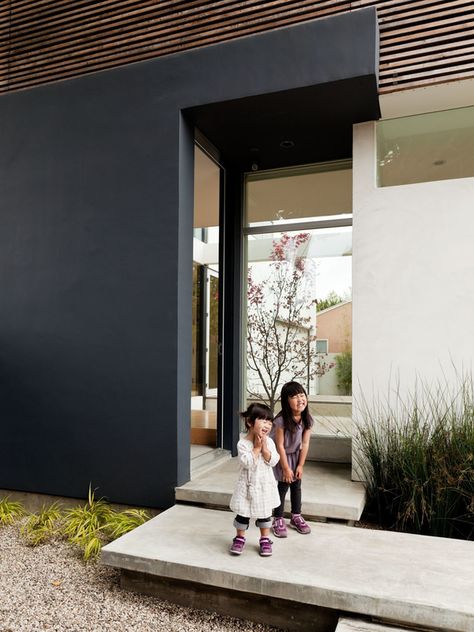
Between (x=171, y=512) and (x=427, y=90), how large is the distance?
11.6 feet

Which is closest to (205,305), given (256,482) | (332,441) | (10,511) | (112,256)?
(112,256)

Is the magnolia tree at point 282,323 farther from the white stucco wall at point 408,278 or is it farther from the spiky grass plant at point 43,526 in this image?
the spiky grass plant at point 43,526

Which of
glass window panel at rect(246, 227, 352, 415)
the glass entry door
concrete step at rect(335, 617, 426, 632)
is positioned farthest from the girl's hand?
glass window panel at rect(246, 227, 352, 415)

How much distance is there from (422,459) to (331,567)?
1.14 metres

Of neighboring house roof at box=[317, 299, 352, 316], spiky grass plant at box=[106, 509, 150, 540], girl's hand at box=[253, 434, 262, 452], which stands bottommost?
spiky grass plant at box=[106, 509, 150, 540]

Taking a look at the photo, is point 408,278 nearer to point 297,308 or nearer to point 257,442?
point 297,308

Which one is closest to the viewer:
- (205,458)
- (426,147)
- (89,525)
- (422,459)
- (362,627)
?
(362,627)

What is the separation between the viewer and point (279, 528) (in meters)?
3.06

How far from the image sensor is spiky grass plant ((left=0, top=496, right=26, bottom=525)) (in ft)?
13.4

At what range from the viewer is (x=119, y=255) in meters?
4.11

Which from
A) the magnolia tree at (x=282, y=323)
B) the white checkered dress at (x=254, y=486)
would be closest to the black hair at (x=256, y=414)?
the white checkered dress at (x=254, y=486)

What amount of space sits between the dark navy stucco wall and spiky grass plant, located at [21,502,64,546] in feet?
0.59

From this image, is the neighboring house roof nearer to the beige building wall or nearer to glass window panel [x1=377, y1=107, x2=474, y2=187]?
the beige building wall

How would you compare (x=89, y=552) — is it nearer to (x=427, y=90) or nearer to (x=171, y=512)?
(x=171, y=512)
